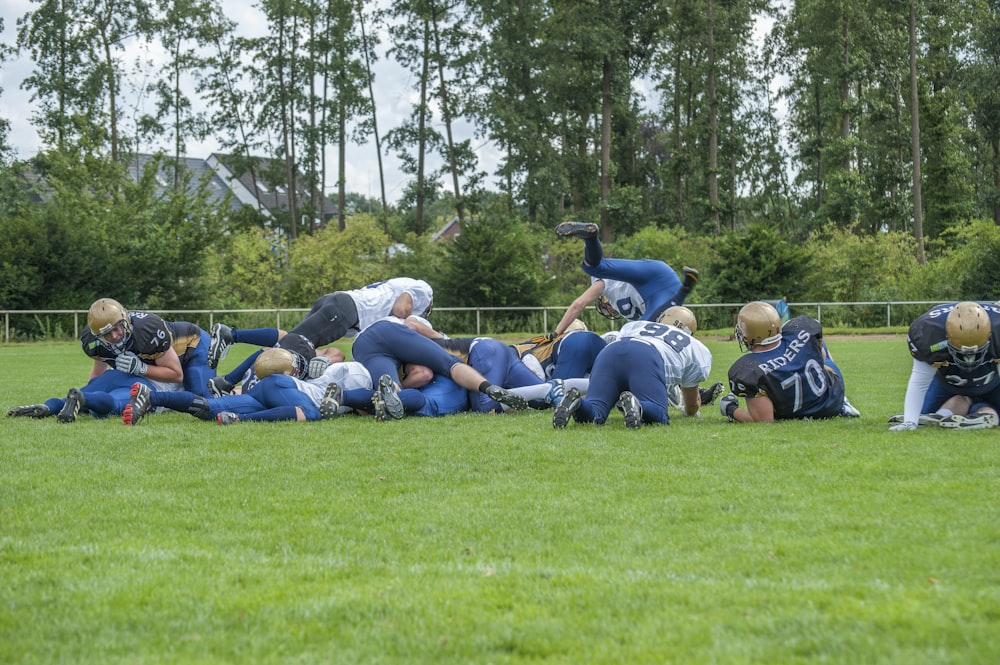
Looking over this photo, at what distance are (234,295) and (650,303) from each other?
26.0 m

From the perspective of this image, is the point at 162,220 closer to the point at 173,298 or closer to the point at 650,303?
the point at 173,298

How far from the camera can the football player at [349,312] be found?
10.8m

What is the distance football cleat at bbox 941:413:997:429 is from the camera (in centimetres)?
748

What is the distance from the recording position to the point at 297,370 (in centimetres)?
977

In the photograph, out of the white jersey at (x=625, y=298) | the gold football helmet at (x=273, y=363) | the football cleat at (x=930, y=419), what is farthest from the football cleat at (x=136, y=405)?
the football cleat at (x=930, y=419)

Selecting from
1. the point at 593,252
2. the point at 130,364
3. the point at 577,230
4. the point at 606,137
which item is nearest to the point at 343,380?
the point at 130,364

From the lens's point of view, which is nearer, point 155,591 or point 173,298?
point 155,591

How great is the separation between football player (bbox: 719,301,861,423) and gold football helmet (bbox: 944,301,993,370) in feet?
3.76

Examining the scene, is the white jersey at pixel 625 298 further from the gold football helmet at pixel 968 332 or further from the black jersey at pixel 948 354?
the gold football helmet at pixel 968 332

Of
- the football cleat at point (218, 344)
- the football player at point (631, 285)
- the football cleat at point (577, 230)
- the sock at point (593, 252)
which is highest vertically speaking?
the football cleat at point (577, 230)

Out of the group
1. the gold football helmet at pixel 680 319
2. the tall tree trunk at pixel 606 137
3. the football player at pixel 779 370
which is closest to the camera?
the football player at pixel 779 370

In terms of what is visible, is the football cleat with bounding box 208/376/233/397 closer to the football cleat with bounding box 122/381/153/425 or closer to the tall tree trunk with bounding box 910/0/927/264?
the football cleat with bounding box 122/381/153/425

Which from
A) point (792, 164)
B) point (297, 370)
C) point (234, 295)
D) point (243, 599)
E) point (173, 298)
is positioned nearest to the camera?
point (243, 599)

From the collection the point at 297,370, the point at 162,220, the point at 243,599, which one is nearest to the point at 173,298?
the point at 162,220
